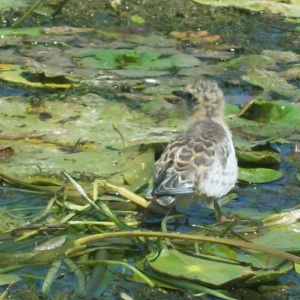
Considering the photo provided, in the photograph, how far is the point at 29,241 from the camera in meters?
4.99

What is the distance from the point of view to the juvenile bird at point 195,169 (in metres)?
5.33

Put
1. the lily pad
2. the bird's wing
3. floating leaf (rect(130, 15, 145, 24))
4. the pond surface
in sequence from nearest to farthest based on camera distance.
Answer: the pond surface → the bird's wing → floating leaf (rect(130, 15, 145, 24)) → the lily pad

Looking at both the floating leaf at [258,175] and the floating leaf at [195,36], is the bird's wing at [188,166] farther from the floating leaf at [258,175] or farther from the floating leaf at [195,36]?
the floating leaf at [195,36]

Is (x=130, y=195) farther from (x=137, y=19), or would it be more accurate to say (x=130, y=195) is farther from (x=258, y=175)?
(x=137, y=19)

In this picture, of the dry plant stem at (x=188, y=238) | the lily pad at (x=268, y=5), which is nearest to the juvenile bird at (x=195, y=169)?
the dry plant stem at (x=188, y=238)

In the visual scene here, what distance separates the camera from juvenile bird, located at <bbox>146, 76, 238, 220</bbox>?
5332 mm

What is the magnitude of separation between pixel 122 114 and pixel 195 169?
1418 mm

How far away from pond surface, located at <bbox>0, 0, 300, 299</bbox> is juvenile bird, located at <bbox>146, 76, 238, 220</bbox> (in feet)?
0.63

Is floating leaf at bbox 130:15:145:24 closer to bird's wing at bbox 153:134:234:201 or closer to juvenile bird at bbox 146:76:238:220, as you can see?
juvenile bird at bbox 146:76:238:220

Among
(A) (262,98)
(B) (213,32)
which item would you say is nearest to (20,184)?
(A) (262,98)

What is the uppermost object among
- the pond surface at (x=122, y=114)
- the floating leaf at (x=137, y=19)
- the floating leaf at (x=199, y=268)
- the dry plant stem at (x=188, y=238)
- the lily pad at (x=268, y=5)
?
the dry plant stem at (x=188, y=238)

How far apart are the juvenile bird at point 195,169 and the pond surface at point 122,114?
19 cm

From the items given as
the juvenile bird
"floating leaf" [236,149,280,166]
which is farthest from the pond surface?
the juvenile bird

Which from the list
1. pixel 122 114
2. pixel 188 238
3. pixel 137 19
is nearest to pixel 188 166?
pixel 188 238
